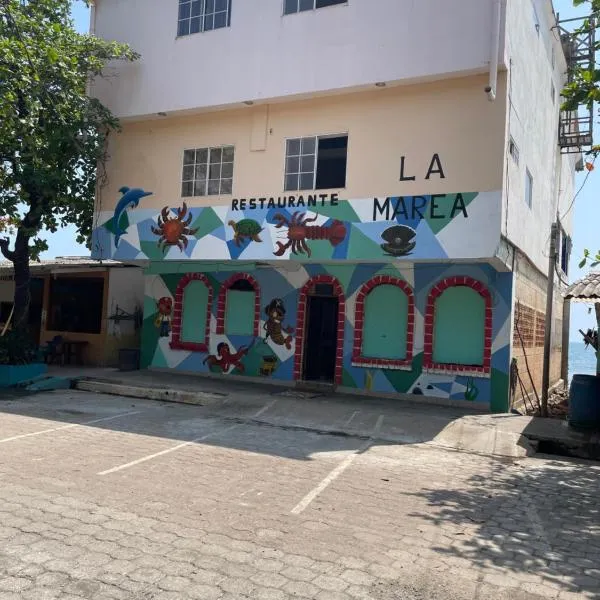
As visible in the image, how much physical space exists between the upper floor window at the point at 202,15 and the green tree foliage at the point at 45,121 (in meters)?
1.54

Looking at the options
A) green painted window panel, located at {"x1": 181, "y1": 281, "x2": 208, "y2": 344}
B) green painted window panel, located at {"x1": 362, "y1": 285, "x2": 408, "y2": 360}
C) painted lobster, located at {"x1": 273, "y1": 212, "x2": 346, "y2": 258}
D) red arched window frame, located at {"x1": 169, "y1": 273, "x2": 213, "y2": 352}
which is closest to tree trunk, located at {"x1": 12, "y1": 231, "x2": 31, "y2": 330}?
red arched window frame, located at {"x1": 169, "y1": 273, "x2": 213, "y2": 352}

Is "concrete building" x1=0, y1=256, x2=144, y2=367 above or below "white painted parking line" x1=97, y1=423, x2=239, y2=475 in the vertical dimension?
above

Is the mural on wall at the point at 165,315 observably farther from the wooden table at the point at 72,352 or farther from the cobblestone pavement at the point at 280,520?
the cobblestone pavement at the point at 280,520

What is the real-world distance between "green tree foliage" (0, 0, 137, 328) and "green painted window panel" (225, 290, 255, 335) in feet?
15.7

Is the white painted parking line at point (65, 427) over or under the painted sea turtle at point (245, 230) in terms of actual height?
under

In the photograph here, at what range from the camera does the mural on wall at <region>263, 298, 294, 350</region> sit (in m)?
14.8

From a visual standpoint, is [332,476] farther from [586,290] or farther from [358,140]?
Result: [586,290]

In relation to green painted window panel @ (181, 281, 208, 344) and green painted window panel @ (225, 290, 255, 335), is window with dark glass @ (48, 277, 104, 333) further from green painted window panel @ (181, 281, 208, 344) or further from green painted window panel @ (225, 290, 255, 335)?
green painted window panel @ (225, 290, 255, 335)

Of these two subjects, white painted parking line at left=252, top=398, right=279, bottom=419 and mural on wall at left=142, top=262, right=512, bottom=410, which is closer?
white painted parking line at left=252, top=398, right=279, bottom=419

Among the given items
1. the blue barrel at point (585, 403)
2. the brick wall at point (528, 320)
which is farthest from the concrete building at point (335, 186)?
the blue barrel at point (585, 403)

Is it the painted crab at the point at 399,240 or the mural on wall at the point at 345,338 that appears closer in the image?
the painted crab at the point at 399,240

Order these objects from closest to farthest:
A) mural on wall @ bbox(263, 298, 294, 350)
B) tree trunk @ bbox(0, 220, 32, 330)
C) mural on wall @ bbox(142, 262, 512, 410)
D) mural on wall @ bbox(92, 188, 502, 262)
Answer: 1. mural on wall @ bbox(92, 188, 502, 262)
2. mural on wall @ bbox(142, 262, 512, 410)
3. mural on wall @ bbox(263, 298, 294, 350)
4. tree trunk @ bbox(0, 220, 32, 330)

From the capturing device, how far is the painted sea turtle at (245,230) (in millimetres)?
13281

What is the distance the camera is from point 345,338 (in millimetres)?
14078
